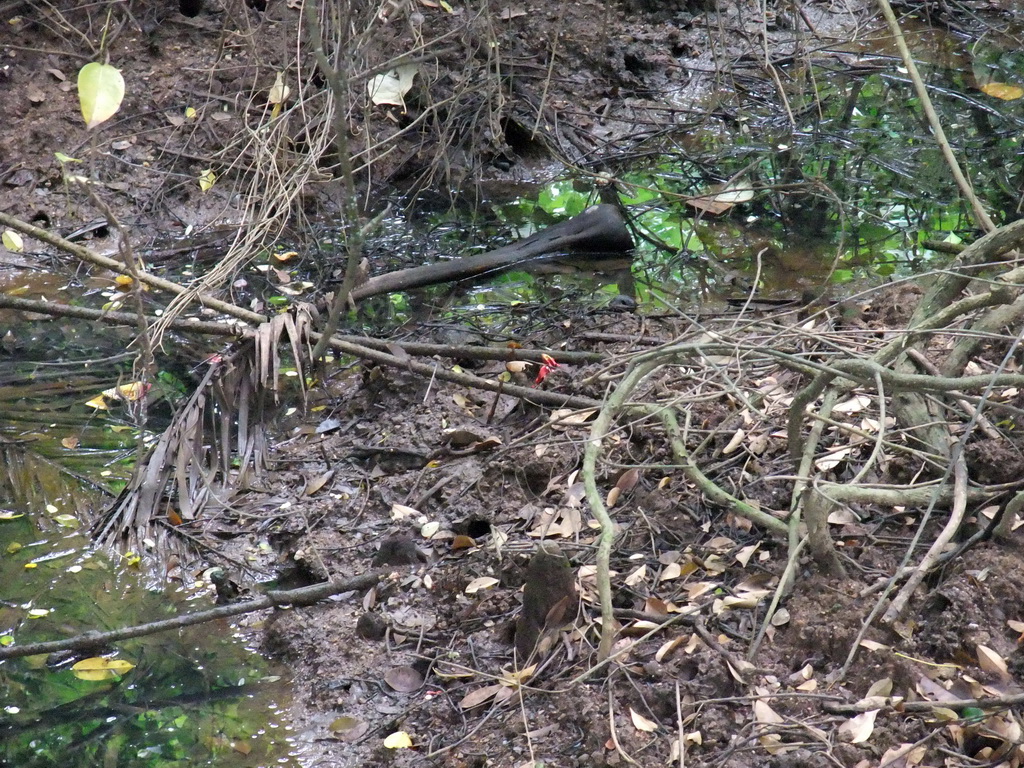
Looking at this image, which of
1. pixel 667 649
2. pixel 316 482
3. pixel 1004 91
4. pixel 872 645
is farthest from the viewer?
pixel 1004 91

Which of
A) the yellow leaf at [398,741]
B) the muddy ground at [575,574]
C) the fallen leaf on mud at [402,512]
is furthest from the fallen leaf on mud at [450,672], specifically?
the fallen leaf on mud at [402,512]

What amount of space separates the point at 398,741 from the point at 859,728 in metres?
1.15

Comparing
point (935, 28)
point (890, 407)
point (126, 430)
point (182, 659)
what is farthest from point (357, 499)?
point (935, 28)

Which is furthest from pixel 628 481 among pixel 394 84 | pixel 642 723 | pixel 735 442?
pixel 394 84

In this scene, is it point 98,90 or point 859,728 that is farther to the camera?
point 859,728

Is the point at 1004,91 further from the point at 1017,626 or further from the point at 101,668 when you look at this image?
the point at 101,668

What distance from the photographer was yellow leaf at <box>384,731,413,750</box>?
2.56 meters

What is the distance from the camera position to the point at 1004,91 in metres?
6.91

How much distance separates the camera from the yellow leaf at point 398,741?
256cm

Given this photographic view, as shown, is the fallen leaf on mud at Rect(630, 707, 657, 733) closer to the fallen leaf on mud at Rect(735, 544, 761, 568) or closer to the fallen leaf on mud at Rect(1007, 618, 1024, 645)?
the fallen leaf on mud at Rect(735, 544, 761, 568)

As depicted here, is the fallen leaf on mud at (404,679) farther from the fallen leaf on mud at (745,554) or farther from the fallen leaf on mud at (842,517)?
the fallen leaf on mud at (842,517)

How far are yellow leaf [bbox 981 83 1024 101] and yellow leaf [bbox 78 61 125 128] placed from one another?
22.0 ft

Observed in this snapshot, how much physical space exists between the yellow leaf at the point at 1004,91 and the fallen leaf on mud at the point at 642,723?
6.11 meters

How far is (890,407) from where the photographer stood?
2.88 m
